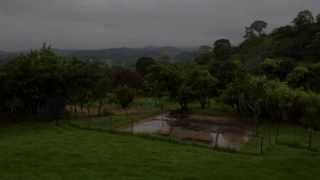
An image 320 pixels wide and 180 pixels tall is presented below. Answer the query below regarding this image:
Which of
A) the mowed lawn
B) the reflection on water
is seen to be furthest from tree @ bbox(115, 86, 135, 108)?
the mowed lawn

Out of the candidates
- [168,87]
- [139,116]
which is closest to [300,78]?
[168,87]

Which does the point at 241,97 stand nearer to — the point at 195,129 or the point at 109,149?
the point at 195,129

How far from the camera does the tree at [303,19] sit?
6406 centimetres

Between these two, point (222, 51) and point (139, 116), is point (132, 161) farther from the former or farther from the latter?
point (222, 51)

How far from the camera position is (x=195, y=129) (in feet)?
92.7

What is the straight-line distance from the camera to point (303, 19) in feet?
212

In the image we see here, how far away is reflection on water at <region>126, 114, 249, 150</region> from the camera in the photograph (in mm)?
23859

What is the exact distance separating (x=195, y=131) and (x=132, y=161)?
10.3m

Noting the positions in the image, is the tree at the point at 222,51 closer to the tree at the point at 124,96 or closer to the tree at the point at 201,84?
the tree at the point at 201,84

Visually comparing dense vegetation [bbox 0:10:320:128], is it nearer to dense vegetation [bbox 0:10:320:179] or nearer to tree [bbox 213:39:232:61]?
dense vegetation [bbox 0:10:320:179]

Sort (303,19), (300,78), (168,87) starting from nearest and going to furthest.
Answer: (300,78)
(168,87)
(303,19)

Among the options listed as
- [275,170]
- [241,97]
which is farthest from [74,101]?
[275,170]

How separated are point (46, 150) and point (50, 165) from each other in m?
2.80

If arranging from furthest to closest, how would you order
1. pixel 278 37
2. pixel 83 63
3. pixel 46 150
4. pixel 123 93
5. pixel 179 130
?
pixel 278 37, pixel 123 93, pixel 83 63, pixel 179 130, pixel 46 150
